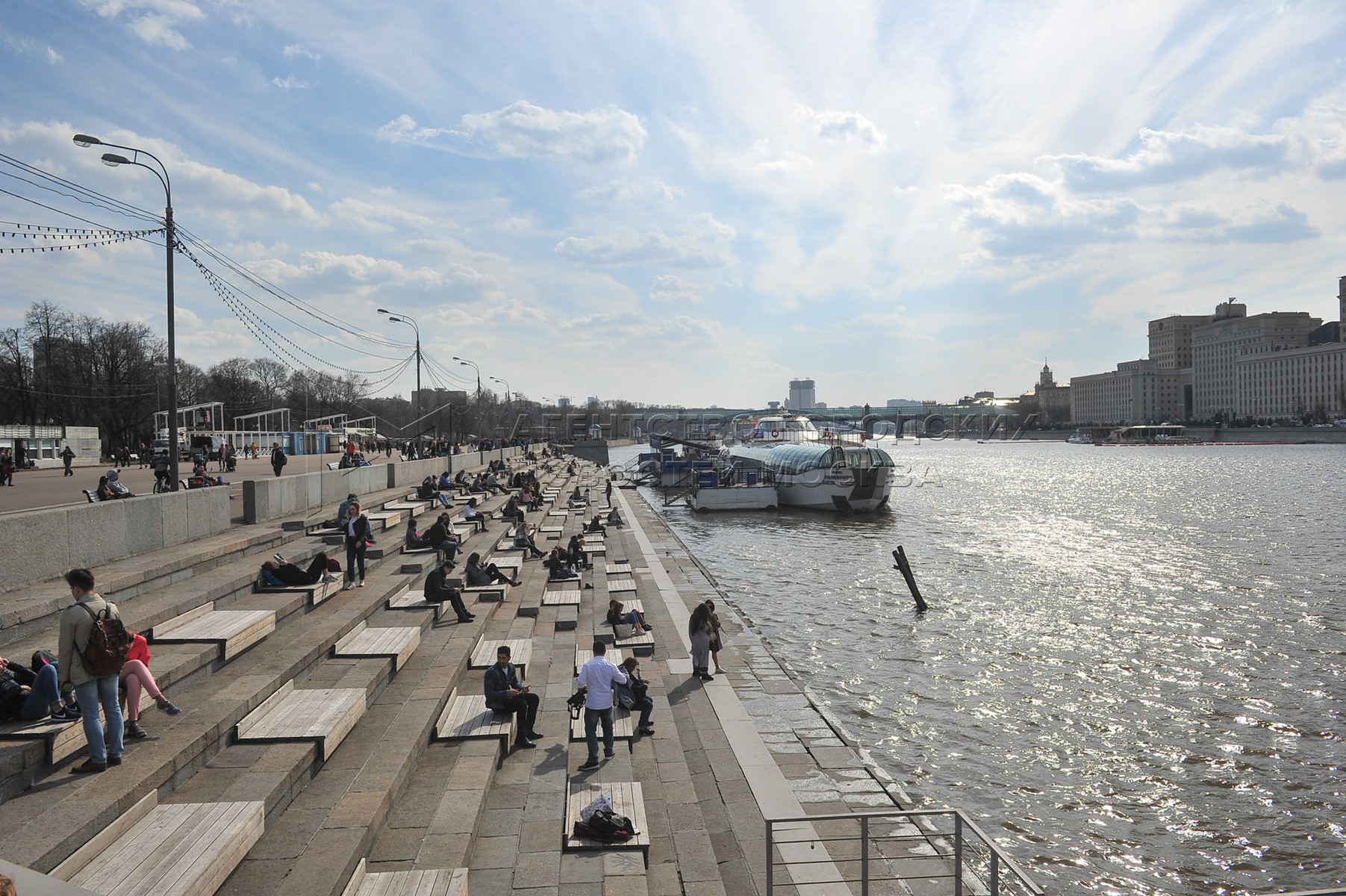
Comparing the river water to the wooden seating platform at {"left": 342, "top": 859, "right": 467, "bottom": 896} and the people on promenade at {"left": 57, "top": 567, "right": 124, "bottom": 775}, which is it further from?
the people on promenade at {"left": 57, "top": 567, "right": 124, "bottom": 775}

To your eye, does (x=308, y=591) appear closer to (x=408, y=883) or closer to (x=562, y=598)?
(x=562, y=598)

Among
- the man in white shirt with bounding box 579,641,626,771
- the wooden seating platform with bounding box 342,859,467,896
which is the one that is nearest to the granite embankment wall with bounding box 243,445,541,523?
the man in white shirt with bounding box 579,641,626,771

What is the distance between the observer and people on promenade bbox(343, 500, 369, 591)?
1387 centimetres

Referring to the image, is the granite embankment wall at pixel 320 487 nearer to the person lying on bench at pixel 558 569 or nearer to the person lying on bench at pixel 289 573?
the person lying on bench at pixel 289 573

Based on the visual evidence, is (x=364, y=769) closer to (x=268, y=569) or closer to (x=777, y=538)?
(x=268, y=569)

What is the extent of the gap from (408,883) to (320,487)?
1809 cm

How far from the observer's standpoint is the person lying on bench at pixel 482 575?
1686 centimetres

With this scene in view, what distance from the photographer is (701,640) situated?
45.1 feet

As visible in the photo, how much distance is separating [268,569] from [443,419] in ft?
300

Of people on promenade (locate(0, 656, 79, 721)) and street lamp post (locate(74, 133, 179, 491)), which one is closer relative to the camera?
people on promenade (locate(0, 656, 79, 721))

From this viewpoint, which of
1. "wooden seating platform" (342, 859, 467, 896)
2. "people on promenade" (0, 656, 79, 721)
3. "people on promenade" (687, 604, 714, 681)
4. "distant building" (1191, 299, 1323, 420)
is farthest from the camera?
"distant building" (1191, 299, 1323, 420)

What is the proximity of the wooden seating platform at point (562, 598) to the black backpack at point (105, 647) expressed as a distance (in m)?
11.4

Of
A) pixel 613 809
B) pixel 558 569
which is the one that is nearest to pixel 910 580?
pixel 558 569

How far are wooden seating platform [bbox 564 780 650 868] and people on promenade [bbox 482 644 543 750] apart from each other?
108 centimetres
